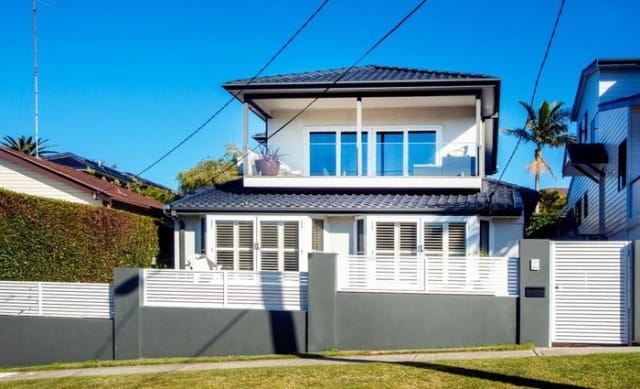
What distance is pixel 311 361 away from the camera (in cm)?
973

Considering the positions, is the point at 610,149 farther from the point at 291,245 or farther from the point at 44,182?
the point at 44,182

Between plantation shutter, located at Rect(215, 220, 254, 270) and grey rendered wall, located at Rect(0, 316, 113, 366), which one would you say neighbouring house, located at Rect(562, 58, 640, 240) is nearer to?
plantation shutter, located at Rect(215, 220, 254, 270)

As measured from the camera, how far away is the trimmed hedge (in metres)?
11.7

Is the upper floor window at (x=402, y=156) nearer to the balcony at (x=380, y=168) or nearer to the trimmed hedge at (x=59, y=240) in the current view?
the balcony at (x=380, y=168)

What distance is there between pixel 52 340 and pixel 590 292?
31.8 ft

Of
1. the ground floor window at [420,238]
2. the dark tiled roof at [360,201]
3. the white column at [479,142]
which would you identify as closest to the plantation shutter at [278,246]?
the dark tiled roof at [360,201]

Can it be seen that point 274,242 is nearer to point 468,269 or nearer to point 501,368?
point 468,269

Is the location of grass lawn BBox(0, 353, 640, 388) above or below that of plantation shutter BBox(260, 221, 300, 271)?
below

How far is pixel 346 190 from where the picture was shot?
1576 centimetres

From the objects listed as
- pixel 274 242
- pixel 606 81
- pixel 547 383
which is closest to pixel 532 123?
pixel 606 81

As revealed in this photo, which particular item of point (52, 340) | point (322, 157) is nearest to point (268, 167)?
point (322, 157)

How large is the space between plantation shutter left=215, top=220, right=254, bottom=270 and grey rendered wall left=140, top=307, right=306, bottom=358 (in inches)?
156

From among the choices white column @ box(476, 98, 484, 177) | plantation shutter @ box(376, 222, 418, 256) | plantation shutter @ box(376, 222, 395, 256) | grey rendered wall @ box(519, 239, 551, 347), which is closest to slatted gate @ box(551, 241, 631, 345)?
grey rendered wall @ box(519, 239, 551, 347)

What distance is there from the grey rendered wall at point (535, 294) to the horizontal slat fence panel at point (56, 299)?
292 inches
